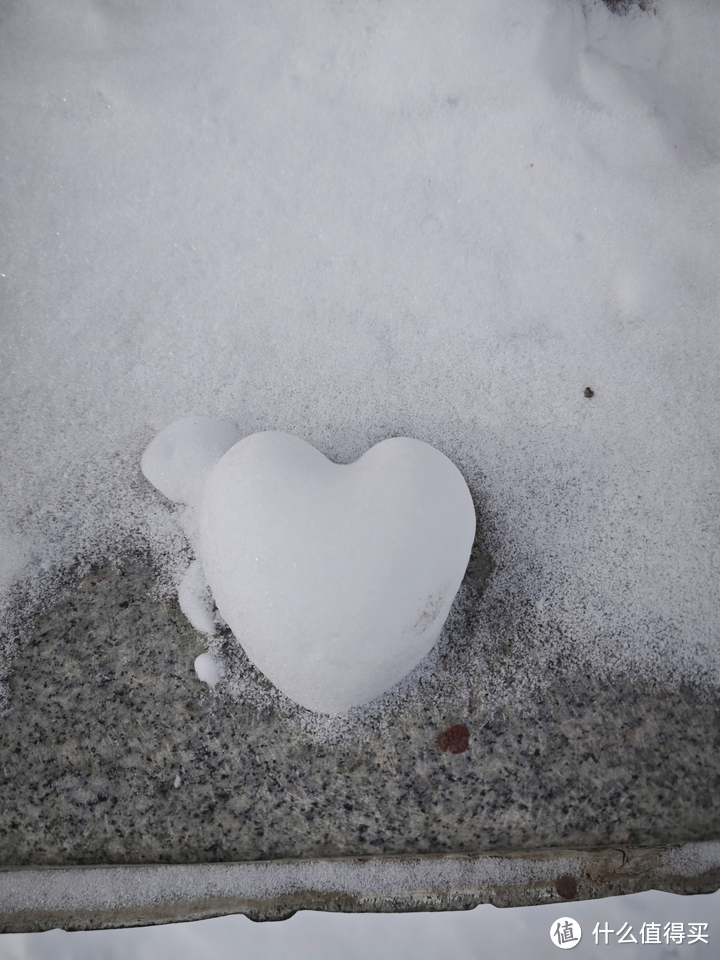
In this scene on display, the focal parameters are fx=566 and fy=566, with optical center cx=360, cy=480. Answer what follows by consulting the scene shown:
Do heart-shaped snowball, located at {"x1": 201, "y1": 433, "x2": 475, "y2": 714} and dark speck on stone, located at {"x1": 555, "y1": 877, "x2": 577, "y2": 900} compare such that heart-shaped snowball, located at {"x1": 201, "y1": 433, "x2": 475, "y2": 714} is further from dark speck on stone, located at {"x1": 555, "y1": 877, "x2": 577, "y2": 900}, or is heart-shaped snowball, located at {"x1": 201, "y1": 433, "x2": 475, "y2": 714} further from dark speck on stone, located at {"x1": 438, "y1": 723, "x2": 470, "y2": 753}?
dark speck on stone, located at {"x1": 555, "y1": 877, "x2": 577, "y2": 900}

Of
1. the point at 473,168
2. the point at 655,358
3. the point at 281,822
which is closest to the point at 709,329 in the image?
the point at 655,358

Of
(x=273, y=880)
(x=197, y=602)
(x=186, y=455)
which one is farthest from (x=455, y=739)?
(x=186, y=455)

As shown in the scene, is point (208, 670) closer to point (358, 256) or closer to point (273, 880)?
point (273, 880)

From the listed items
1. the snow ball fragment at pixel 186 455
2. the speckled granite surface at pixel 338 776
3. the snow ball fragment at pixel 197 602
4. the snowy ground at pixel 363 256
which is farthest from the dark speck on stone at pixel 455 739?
the snow ball fragment at pixel 186 455

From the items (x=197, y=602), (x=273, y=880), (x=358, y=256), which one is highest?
(x=358, y=256)

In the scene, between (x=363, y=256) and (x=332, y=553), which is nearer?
(x=332, y=553)

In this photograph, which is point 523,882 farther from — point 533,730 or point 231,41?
point 231,41

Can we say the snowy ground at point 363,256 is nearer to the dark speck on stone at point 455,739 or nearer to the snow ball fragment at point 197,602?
the snow ball fragment at point 197,602
